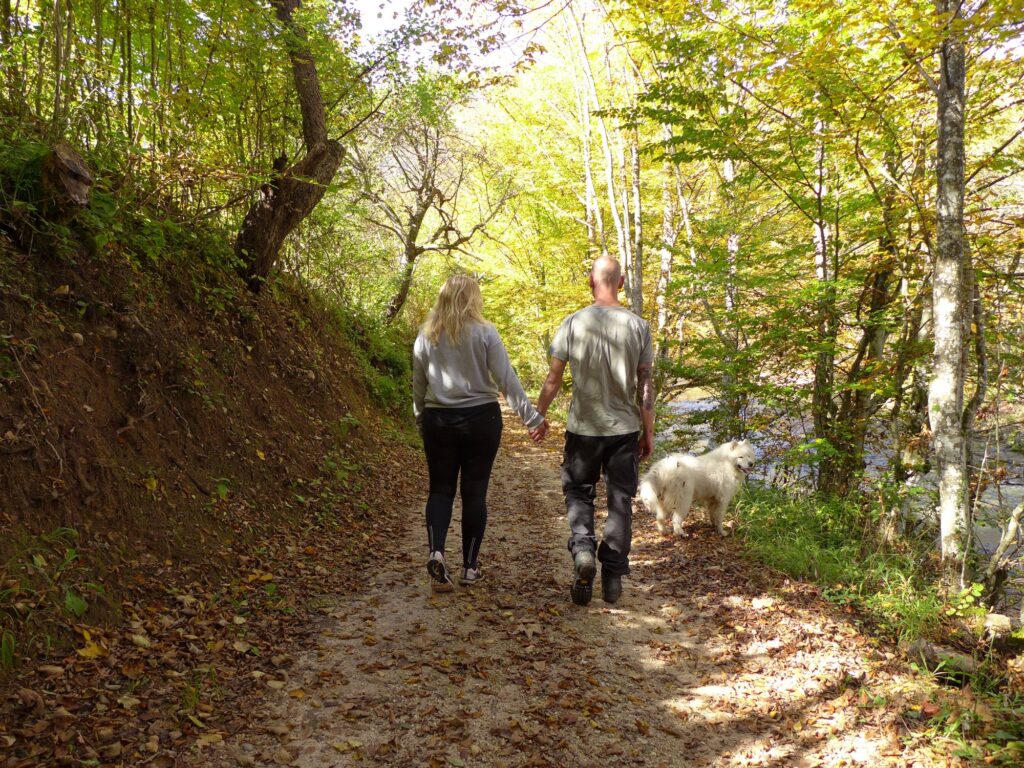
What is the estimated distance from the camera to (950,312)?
4895mm

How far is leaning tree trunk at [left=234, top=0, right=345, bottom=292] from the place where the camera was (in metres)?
7.19

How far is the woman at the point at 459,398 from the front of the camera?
413 cm

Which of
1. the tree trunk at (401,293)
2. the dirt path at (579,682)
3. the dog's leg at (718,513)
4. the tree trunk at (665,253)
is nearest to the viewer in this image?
the dirt path at (579,682)

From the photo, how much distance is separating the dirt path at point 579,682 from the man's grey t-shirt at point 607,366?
138cm

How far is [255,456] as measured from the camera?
18.4ft

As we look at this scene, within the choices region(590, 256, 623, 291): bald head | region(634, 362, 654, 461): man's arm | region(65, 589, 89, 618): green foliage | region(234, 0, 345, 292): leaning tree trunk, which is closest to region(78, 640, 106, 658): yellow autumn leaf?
region(65, 589, 89, 618): green foliage

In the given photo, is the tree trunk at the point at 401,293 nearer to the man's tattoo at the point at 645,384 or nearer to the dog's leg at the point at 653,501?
the dog's leg at the point at 653,501

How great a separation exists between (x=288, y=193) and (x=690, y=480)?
5.66 meters

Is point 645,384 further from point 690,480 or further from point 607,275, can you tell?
point 690,480

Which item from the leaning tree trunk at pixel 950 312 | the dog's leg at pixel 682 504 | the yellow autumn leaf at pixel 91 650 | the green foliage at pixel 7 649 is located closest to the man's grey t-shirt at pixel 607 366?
the dog's leg at pixel 682 504

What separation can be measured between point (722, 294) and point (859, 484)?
12.9ft

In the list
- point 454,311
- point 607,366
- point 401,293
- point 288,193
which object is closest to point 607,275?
point 607,366

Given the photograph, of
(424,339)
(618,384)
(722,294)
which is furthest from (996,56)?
(424,339)

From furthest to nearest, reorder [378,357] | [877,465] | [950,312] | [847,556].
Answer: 1. [378,357]
2. [877,465]
3. [847,556]
4. [950,312]
